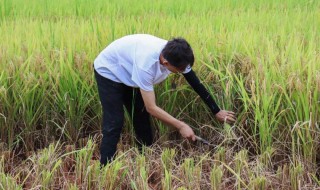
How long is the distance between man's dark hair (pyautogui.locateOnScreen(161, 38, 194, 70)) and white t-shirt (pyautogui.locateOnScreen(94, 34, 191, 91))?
0.40ft

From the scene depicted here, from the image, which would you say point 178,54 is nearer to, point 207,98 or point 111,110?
point 207,98

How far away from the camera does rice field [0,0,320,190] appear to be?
205cm

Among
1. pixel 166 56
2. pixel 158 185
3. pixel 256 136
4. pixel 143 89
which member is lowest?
pixel 158 185

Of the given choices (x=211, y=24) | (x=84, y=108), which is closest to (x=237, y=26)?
(x=211, y=24)

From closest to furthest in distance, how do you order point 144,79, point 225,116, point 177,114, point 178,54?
1. point 178,54
2. point 144,79
3. point 225,116
4. point 177,114

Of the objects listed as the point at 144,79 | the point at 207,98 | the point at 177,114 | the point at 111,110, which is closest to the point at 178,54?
the point at 144,79

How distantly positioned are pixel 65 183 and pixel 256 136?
0.98m

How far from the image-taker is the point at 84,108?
255 centimetres

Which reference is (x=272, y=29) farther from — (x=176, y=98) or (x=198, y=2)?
(x=198, y=2)

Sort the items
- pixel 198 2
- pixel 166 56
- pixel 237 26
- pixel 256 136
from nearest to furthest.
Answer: pixel 166 56
pixel 256 136
pixel 237 26
pixel 198 2

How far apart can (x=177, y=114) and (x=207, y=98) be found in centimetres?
32

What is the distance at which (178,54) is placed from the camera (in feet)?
6.48

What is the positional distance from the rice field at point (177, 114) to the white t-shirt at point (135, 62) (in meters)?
0.26

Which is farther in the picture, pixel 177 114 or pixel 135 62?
pixel 177 114
